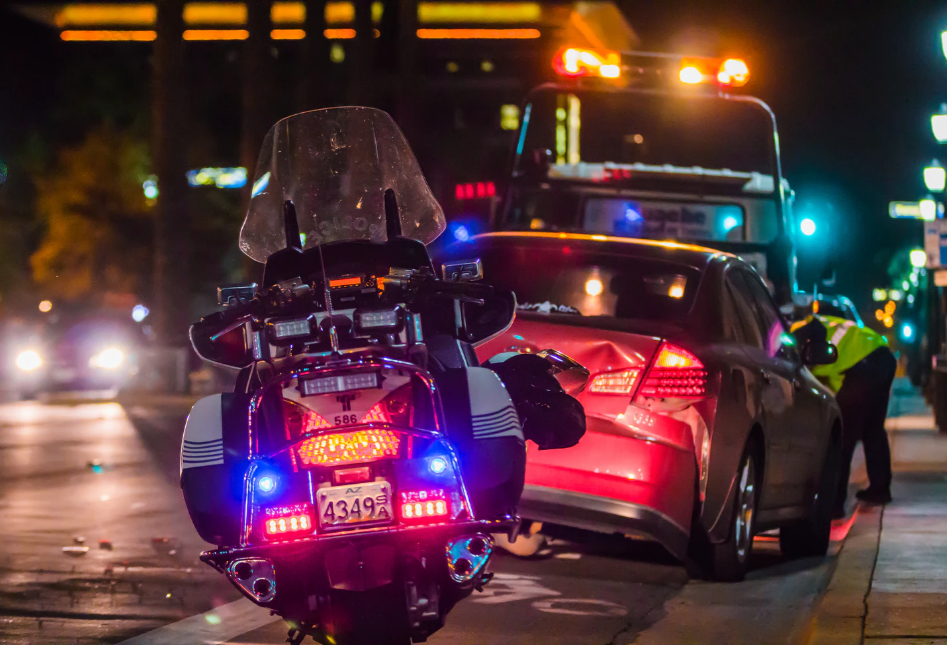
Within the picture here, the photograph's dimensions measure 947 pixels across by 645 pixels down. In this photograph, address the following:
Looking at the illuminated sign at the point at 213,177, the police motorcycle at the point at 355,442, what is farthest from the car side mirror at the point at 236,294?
the illuminated sign at the point at 213,177

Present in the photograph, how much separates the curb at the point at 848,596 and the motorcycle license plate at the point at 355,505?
215 cm

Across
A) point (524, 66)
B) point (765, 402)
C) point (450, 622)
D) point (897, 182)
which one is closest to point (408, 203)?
point (450, 622)

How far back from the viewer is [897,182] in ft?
214

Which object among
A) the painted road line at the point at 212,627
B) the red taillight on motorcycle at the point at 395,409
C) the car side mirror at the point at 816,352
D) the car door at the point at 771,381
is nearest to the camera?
the red taillight on motorcycle at the point at 395,409

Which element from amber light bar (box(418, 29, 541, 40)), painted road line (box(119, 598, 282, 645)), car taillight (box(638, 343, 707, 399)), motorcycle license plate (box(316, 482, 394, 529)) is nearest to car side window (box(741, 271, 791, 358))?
car taillight (box(638, 343, 707, 399))

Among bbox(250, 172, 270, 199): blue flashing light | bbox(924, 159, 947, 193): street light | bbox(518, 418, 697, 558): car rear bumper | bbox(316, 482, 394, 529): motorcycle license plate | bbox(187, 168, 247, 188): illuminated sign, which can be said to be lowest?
bbox(518, 418, 697, 558): car rear bumper

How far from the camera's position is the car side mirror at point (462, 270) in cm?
534

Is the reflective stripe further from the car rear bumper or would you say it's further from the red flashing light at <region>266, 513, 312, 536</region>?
the red flashing light at <region>266, 513, 312, 536</region>

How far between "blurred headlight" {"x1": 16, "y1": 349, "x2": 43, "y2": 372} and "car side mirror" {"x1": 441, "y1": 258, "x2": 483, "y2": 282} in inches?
958

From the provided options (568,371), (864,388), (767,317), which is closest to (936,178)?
(864,388)

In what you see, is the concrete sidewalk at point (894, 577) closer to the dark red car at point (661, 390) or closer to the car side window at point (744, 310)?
the dark red car at point (661, 390)

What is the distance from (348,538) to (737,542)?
3.60 m

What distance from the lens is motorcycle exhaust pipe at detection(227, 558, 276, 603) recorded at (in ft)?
15.4

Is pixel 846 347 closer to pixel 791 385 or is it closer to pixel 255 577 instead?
pixel 791 385
